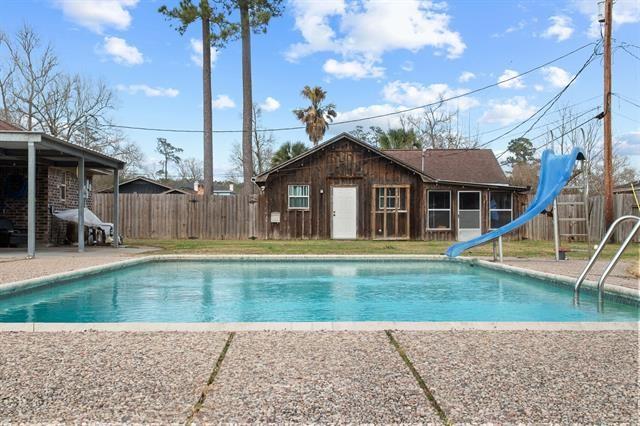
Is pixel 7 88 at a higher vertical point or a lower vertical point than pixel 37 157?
higher

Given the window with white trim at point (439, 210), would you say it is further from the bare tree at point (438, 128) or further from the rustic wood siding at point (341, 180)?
the bare tree at point (438, 128)

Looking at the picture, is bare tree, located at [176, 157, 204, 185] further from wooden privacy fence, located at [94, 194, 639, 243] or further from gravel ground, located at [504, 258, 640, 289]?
gravel ground, located at [504, 258, 640, 289]

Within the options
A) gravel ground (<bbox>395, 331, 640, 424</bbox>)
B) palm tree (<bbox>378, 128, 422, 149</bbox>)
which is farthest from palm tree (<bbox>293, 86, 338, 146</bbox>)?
gravel ground (<bbox>395, 331, 640, 424</bbox>)

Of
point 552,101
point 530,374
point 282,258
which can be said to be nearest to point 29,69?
point 282,258

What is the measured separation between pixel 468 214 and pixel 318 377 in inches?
690

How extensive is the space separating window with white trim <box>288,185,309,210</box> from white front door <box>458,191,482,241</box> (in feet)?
19.8

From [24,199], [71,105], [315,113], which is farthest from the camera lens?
[315,113]

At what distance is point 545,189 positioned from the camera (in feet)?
38.2

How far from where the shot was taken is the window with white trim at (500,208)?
1961 centimetres

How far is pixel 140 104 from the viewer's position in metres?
25.7

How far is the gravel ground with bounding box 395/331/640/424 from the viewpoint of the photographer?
251 cm

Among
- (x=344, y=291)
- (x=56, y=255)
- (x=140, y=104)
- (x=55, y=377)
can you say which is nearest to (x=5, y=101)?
(x=140, y=104)

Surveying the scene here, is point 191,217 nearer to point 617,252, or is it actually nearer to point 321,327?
point 321,327

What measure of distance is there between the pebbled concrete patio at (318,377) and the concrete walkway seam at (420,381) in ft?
0.04
